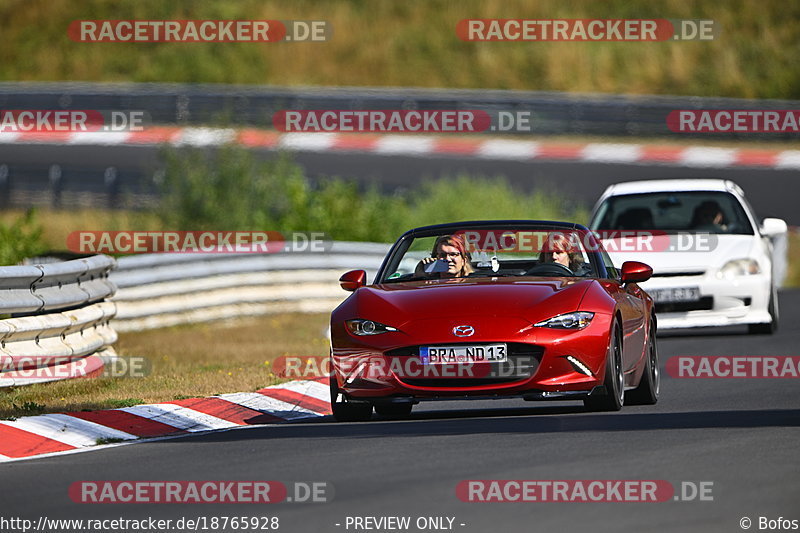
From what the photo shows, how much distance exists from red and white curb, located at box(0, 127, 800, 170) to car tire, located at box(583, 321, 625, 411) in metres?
19.5

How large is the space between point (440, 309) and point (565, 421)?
1012 mm

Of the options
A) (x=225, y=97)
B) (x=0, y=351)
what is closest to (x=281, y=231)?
(x=225, y=97)

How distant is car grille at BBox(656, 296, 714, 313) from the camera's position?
16734 millimetres

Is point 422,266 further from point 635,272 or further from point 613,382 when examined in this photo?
point 613,382

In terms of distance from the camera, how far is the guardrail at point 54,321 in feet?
39.1

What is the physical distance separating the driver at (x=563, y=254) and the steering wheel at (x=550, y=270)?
99mm

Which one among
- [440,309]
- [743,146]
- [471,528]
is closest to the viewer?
[471,528]

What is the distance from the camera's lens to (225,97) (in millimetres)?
34344

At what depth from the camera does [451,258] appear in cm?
1145

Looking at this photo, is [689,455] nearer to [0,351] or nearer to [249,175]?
[0,351]

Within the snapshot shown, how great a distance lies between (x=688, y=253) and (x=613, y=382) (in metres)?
6.55

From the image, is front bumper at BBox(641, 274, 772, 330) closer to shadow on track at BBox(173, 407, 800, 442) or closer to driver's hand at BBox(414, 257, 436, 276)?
driver's hand at BBox(414, 257, 436, 276)
